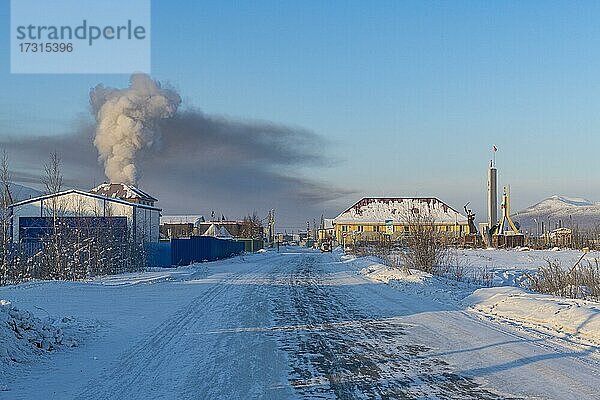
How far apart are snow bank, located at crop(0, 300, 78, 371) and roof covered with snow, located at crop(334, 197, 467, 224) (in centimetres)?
8915

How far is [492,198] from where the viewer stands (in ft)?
259

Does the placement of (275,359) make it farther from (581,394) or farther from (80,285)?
(80,285)

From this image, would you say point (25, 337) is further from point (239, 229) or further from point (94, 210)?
point (239, 229)

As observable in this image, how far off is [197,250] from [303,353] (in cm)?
3685

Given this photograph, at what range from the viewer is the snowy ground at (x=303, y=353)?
25.2 feet

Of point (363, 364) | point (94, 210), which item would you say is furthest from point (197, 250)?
point (363, 364)

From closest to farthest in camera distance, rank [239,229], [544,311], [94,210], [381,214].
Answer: [544,311]
[94,210]
[381,214]
[239,229]

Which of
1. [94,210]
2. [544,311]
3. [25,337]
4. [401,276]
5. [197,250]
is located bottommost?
[401,276]

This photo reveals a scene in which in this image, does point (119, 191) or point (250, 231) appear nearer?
point (119, 191)

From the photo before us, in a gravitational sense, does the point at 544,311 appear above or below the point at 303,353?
above

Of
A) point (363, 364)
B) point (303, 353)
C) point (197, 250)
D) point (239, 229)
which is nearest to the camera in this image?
point (363, 364)

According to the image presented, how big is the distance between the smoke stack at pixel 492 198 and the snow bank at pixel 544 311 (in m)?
62.6

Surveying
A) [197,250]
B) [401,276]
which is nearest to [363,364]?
[401,276]

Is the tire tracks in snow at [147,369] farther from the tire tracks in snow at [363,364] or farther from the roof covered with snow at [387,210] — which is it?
the roof covered with snow at [387,210]
